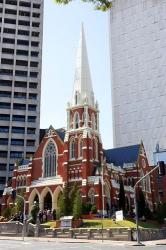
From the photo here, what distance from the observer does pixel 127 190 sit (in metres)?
66.7

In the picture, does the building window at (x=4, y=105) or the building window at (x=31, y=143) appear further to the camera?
the building window at (x=4, y=105)

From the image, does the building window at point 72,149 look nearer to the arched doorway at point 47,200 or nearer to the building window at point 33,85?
the arched doorway at point 47,200

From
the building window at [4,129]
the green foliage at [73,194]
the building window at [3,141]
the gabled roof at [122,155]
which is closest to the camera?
the green foliage at [73,194]

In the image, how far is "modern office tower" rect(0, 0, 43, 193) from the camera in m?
96.2

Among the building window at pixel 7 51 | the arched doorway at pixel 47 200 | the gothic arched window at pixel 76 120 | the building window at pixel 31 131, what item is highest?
the building window at pixel 7 51

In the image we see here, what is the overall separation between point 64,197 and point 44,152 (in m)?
14.3

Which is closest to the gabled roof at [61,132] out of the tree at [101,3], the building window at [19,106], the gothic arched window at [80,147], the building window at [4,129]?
the gothic arched window at [80,147]

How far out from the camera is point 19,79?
102 metres

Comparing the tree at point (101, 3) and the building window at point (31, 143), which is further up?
the building window at point (31, 143)

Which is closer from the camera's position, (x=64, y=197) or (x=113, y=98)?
(x=64, y=197)

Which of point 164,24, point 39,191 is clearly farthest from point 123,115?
point 39,191

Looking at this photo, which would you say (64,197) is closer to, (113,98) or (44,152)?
(44,152)

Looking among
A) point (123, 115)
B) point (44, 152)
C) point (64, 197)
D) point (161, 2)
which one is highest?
point (161, 2)

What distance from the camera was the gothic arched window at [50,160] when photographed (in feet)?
217
